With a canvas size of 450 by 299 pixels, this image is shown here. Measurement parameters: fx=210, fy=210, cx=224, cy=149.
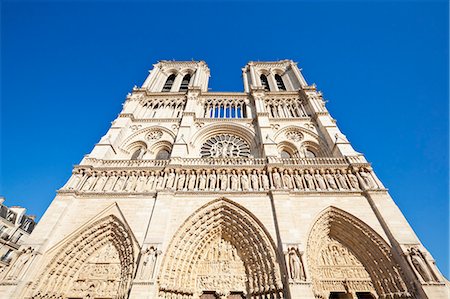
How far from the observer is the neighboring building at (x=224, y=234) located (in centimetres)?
604

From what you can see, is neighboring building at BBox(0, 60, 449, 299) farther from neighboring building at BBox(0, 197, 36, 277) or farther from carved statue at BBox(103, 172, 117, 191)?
neighboring building at BBox(0, 197, 36, 277)

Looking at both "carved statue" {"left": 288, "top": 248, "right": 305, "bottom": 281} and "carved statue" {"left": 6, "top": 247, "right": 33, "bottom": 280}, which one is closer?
"carved statue" {"left": 288, "top": 248, "right": 305, "bottom": 281}

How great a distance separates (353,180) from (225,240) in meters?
5.66

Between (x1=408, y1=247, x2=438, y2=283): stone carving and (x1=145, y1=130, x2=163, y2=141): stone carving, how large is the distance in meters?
11.7

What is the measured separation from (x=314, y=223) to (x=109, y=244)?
23.6ft

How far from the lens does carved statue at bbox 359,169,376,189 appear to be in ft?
26.6

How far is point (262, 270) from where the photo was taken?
21.1ft

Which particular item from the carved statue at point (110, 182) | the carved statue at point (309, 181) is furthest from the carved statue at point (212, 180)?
the carved statue at point (110, 182)

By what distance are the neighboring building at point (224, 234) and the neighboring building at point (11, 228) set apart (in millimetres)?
9679

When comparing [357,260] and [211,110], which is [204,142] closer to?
[211,110]

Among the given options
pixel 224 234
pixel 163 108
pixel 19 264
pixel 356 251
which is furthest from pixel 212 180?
pixel 163 108

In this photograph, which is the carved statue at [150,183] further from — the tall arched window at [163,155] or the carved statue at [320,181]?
the carved statue at [320,181]

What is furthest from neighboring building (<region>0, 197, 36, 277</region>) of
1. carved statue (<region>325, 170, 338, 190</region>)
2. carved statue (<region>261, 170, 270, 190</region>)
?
carved statue (<region>325, 170, 338, 190</region>)

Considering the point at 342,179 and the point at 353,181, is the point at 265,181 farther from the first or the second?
the point at 353,181
